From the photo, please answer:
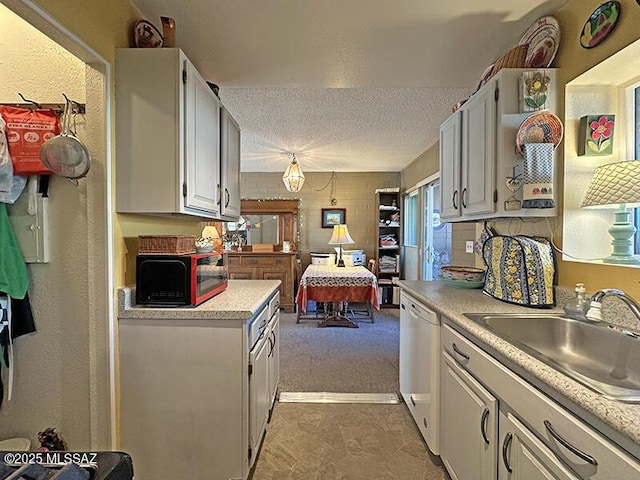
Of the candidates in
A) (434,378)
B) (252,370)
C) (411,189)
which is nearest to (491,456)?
(434,378)

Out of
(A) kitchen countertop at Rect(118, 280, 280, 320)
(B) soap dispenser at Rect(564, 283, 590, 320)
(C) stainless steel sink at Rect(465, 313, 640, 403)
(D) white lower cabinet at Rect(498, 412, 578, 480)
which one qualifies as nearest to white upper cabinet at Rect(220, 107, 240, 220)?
(A) kitchen countertop at Rect(118, 280, 280, 320)

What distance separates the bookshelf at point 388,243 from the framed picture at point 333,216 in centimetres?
67

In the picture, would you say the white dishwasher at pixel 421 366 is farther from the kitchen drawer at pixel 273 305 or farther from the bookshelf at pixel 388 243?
the bookshelf at pixel 388 243

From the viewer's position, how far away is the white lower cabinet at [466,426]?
124 centimetres

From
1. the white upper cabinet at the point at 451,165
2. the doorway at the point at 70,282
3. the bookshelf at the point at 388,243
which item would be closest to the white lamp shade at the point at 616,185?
the white upper cabinet at the point at 451,165

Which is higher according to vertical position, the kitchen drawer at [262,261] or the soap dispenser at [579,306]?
the soap dispenser at [579,306]

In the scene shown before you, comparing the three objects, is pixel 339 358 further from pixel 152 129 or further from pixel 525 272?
pixel 152 129

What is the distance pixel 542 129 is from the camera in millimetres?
1648

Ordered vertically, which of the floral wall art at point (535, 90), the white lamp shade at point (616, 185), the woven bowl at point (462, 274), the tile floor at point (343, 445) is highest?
the floral wall art at point (535, 90)

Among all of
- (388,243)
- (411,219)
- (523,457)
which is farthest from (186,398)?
(411,219)

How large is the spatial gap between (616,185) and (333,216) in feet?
15.7

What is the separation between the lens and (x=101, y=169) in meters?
1.55

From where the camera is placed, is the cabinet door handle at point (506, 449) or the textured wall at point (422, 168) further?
the textured wall at point (422, 168)

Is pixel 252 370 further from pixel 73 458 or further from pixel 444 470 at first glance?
pixel 444 470
